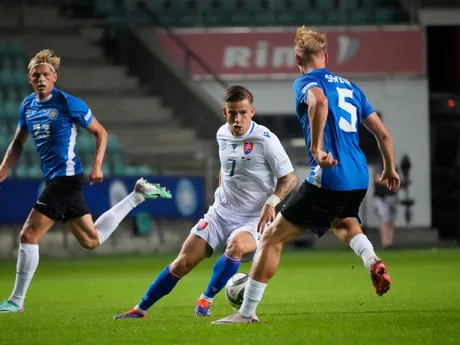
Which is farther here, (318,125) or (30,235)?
(30,235)

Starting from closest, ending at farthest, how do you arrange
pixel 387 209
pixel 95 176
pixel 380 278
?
pixel 380 278 → pixel 95 176 → pixel 387 209

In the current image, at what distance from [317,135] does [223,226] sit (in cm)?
169

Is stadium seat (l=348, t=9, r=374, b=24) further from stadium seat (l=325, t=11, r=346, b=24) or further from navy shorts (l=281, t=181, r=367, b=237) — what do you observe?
navy shorts (l=281, t=181, r=367, b=237)

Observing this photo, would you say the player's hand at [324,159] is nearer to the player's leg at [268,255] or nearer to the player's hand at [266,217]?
the player's leg at [268,255]

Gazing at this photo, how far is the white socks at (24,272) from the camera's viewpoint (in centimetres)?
919

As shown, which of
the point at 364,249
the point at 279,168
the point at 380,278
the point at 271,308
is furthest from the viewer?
the point at 271,308

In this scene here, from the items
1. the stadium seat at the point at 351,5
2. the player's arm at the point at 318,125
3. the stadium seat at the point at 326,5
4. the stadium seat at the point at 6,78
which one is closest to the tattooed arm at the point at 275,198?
the player's arm at the point at 318,125

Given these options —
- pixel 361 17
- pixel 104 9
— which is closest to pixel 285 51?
pixel 361 17

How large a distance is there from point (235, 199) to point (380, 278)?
1.51m

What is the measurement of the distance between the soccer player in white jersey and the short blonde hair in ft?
3.06

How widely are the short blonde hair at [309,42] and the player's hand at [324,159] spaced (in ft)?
2.41

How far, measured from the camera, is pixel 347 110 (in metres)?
7.32

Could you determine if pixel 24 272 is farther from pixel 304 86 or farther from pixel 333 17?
pixel 333 17

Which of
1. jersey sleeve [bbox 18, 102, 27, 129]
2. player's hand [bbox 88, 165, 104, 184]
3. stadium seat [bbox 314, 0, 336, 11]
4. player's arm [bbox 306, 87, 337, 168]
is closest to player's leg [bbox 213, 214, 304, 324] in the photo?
player's arm [bbox 306, 87, 337, 168]
